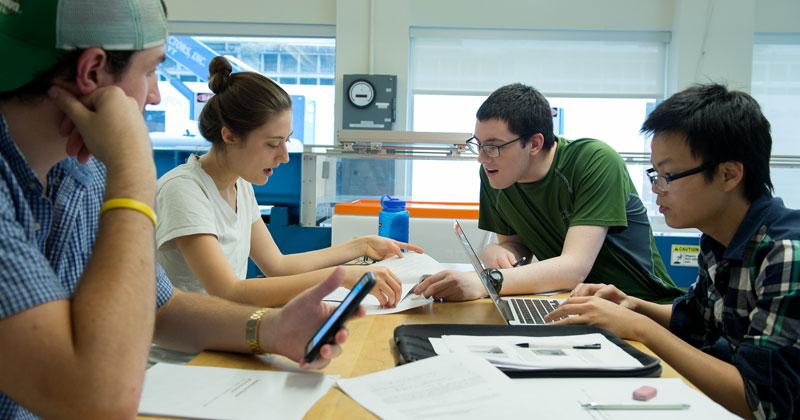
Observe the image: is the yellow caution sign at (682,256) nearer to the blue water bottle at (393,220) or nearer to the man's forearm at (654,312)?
the blue water bottle at (393,220)

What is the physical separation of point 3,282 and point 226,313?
445 mm

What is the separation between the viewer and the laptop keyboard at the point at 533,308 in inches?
51.7

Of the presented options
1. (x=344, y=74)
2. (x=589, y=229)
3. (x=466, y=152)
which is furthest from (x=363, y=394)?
(x=344, y=74)

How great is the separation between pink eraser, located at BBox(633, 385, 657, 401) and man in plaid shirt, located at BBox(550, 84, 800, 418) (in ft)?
1.19

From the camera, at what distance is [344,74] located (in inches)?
189


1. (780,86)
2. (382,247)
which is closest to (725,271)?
(382,247)

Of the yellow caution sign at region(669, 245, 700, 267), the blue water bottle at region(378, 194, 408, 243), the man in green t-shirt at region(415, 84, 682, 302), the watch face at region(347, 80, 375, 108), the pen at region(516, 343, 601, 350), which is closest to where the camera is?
the pen at region(516, 343, 601, 350)

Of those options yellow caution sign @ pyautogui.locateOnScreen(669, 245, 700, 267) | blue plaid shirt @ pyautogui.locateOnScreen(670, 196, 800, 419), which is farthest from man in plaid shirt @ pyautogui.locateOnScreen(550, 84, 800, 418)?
yellow caution sign @ pyautogui.locateOnScreen(669, 245, 700, 267)

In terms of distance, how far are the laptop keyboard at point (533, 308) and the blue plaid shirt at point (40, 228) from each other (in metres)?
0.82

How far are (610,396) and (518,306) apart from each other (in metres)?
0.62

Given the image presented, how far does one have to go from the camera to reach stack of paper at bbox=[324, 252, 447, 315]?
4.59ft

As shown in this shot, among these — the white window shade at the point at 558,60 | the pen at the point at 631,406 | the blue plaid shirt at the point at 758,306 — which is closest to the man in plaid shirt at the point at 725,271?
the blue plaid shirt at the point at 758,306

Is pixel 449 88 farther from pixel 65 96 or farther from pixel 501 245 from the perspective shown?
pixel 65 96

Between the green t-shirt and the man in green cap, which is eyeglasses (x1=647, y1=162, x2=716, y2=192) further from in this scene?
the man in green cap
